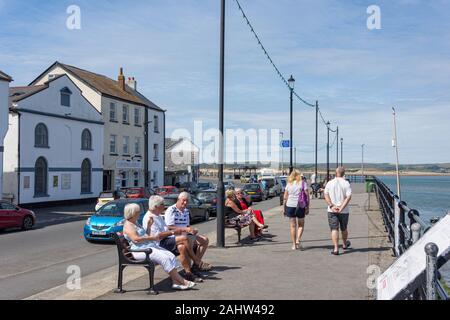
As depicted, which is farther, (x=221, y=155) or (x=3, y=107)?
(x=3, y=107)

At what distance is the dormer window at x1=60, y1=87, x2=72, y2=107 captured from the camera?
34781mm

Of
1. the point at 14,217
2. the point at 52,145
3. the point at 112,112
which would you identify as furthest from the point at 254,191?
the point at 14,217

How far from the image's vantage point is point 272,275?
862 centimetres

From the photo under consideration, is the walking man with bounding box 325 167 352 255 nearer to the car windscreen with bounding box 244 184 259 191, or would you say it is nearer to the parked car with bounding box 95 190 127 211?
the parked car with bounding box 95 190 127 211

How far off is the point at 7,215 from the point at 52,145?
14468mm

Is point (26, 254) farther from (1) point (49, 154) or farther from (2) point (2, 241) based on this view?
(1) point (49, 154)

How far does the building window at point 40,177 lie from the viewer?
3172 centimetres

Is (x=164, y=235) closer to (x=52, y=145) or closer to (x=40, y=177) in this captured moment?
(x=40, y=177)

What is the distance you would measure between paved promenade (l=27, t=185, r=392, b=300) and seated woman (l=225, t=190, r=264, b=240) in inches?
20.1

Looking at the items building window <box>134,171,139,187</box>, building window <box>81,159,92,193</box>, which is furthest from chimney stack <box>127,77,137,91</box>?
building window <box>81,159,92,193</box>

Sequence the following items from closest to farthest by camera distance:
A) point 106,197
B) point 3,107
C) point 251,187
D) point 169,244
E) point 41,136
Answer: point 169,244, point 3,107, point 106,197, point 41,136, point 251,187

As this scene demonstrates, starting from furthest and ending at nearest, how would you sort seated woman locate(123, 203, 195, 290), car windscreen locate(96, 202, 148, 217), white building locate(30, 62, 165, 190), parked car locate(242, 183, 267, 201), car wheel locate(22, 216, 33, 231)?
white building locate(30, 62, 165, 190) → parked car locate(242, 183, 267, 201) → car wheel locate(22, 216, 33, 231) → car windscreen locate(96, 202, 148, 217) → seated woman locate(123, 203, 195, 290)
